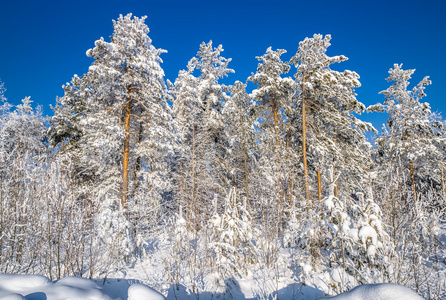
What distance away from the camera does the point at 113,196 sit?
11188 mm

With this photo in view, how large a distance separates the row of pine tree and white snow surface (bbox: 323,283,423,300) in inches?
107

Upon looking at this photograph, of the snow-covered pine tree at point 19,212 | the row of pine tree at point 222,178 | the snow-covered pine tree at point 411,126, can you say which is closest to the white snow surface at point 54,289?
the row of pine tree at point 222,178

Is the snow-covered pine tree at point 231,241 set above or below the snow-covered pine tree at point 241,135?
below

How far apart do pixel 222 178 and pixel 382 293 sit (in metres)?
15.2

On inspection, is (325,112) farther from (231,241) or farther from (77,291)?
(77,291)

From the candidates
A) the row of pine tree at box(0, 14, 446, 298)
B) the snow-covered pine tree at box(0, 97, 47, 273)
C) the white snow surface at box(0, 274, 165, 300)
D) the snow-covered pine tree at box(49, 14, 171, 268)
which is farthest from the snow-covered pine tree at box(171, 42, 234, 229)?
the white snow surface at box(0, 274, 165, 300)

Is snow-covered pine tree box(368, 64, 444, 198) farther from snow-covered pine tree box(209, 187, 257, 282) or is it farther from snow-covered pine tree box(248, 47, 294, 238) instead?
snow-covered pine tree box(209, 187, 257, 282)

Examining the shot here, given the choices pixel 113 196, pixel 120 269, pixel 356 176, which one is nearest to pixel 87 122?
pixel 113 196

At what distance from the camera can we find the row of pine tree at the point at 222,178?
5.65m

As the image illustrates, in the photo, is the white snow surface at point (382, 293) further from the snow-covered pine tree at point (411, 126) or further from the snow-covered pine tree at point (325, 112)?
the snow-covered pine tree at point (411, 126)

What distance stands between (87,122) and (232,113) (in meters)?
10.2

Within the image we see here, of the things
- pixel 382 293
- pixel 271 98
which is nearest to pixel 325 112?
pixel 271 98

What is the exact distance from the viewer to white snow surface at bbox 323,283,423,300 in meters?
2.49

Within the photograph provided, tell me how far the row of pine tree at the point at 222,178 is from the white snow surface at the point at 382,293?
2713mm
